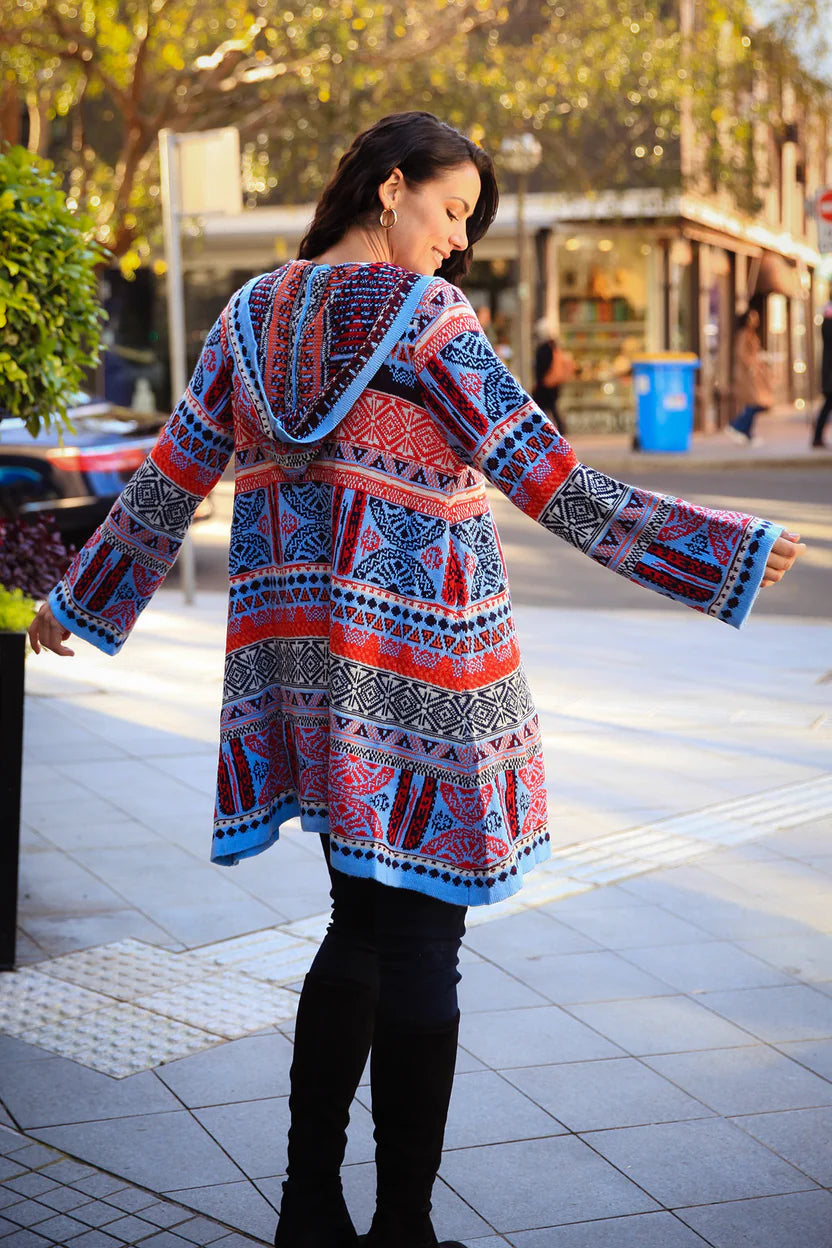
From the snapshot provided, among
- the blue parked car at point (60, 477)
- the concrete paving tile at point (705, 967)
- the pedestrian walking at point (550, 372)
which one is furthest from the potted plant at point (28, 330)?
the pedestrian walking at point (550, 372)

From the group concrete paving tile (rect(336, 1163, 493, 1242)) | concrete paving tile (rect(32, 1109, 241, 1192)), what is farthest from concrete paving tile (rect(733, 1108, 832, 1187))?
concrete paving tile (rect(32, 1109, 241, 1192))

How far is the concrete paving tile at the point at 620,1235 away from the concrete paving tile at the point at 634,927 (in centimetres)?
137

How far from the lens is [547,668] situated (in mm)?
7969

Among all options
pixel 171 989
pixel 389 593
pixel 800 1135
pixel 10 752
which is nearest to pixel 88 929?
pixel 171 989

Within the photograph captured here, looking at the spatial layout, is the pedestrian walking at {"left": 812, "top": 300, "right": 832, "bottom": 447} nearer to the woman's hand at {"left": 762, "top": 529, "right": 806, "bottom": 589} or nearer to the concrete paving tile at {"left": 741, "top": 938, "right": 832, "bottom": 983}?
the concrete paving tile at {"left": 741, "top": 938, "right": 832, "bottom": 983}

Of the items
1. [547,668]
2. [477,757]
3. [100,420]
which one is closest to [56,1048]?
[477,757]

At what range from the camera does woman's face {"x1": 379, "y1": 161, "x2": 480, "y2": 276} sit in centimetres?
241

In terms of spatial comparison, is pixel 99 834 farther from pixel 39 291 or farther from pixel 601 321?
pixel 601 321

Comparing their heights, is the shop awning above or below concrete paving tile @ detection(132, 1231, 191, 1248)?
above

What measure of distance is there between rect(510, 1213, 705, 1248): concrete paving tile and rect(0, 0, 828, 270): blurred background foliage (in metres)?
12.6

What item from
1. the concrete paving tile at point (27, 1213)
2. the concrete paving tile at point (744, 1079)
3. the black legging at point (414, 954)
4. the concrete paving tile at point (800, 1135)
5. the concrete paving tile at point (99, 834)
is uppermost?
the black legging at point (414, 954)

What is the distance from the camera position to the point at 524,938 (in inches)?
160

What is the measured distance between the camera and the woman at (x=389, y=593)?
2236mm

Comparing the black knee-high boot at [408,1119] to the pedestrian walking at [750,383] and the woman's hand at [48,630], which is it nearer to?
the woman's hand at [48,630]
